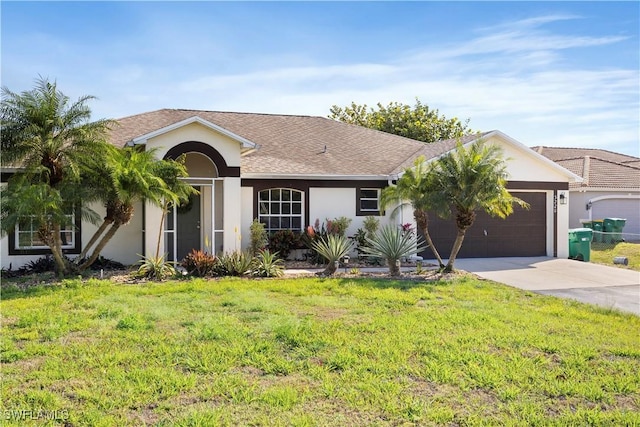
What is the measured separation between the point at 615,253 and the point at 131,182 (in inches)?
706

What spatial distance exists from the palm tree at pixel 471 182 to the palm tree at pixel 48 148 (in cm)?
890

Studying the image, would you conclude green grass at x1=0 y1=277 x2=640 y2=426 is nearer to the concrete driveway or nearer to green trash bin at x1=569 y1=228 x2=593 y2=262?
the concrete driveway

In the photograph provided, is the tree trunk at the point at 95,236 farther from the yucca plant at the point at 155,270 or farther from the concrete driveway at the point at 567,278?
the concrete driveway at the point at 567,278

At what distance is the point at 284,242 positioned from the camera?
54.0 feet

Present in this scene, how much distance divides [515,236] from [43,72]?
15.8m

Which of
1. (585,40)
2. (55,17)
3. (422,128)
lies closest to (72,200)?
(55,17)

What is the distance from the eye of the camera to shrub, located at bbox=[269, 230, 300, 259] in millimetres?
16328

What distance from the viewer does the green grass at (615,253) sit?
17.3 meters

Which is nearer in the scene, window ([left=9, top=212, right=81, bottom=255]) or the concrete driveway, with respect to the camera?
the concrete driveway

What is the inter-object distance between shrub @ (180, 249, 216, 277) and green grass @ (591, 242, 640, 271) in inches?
508

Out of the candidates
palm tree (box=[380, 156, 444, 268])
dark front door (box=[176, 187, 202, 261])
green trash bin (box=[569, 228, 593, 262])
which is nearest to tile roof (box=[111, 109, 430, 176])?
dark front door (box=[176, 187, 202, 261])

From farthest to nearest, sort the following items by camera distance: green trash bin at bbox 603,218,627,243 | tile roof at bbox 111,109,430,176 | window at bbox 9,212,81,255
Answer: green trash bin at bbox 603,218,627,243 → tile roof at bbox 111,109,430,176 → window at bbox 9,212,81,255

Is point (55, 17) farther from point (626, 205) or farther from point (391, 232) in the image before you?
point (626, 205)

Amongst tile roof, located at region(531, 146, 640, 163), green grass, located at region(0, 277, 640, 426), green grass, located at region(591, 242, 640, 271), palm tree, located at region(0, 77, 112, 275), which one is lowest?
green grass, located at region(0, 277, 640, 426)
